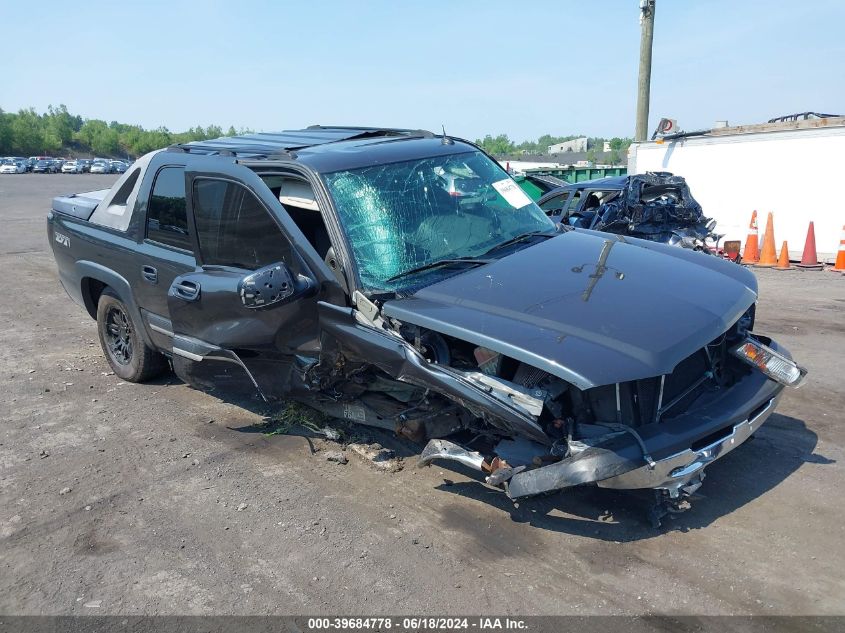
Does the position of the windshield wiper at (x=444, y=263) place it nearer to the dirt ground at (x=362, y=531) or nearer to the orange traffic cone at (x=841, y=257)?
the dirt ground at (x=362, y=531)

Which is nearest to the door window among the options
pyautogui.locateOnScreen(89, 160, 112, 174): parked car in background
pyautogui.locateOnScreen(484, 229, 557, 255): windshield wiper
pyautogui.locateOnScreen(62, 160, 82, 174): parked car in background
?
pyautogui.locateOnScreen(484, 229, 557, 255): windshield wiper

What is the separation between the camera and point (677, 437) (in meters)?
3.56

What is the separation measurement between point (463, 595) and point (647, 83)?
1662 cm

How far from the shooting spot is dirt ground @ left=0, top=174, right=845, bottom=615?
3.37m

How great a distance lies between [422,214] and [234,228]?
1.24 meters

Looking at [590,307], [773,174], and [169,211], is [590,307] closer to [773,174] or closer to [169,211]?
[169,211]

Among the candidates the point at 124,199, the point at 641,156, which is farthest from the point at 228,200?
the point at 641,156

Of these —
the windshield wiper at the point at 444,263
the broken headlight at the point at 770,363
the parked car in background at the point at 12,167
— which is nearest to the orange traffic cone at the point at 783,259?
the broken headlight at the point at 770,363

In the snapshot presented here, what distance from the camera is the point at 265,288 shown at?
4203 millimetres

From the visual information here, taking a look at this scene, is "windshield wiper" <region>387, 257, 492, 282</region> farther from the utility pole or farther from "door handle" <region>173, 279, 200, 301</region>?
the utility pole

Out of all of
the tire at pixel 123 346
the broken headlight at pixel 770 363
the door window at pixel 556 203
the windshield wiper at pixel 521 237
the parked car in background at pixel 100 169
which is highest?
the windshield wiper at pixel 521 237

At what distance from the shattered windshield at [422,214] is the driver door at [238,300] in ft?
1.38

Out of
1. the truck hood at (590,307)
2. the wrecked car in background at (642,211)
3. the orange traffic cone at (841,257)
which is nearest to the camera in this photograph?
the truck hood at (590,307)

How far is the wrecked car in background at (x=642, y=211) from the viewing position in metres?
10.1
